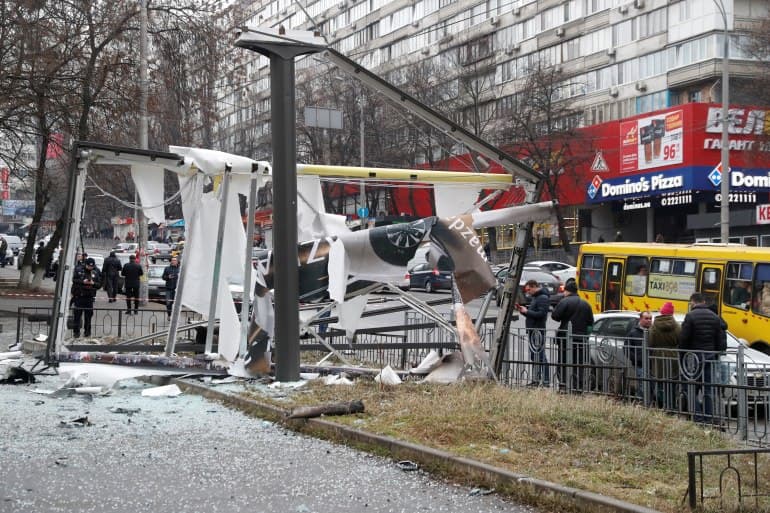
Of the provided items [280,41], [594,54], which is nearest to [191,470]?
[280,41]

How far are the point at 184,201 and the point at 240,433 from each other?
6.43 m

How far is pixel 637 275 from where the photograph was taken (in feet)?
81.8

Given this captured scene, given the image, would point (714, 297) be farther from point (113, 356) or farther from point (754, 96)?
point (754, 96)

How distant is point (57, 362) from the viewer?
48.4ft

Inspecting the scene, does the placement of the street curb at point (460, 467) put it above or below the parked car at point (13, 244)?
below

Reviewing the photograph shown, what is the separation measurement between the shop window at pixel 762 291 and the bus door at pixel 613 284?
4524 millimetres

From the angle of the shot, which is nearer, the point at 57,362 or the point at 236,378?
the point at 236,378

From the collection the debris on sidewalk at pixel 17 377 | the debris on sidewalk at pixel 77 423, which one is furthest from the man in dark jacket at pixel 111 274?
the debris on sidewalk at pixel 77 423

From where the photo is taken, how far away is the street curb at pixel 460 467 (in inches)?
273

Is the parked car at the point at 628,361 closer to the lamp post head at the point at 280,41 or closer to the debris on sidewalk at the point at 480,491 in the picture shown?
the debris on sidewalk at the point at 480,491

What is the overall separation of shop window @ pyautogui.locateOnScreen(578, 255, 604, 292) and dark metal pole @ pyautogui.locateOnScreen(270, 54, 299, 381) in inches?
568

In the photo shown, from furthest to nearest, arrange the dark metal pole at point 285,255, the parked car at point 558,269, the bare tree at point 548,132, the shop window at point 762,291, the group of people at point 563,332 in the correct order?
the bare tree at point 548,132 → the parked car at point 558,269 → the shop window at point 762,291 → the group of people at point 563,332 → the dark metal pole at point 285,255

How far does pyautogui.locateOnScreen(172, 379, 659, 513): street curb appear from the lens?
273 inches

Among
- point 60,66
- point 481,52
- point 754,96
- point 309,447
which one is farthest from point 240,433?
point 481,52
